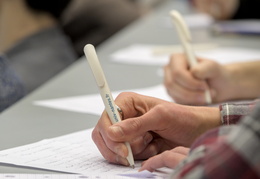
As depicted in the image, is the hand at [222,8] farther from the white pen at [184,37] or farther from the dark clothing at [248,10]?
the white pen at [184,37]

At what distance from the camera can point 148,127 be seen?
81 centimetres

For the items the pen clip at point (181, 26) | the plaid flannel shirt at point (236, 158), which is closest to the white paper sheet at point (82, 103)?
the pen clip at point (181, 26)

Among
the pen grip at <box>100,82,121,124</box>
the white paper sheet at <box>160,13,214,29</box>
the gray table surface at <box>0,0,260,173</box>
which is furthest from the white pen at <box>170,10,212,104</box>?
the white paper sheet at <box>160,13,214,29</box>

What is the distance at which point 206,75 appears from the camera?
1211 mm

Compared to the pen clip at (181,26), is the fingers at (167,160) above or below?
below

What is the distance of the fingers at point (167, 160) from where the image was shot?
0.76 meters

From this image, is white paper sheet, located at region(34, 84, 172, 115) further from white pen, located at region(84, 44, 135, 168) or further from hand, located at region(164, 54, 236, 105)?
white pen, located at region(84, 44, 135, 168)

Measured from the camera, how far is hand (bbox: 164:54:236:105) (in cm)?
121

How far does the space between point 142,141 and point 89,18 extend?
1766 mm

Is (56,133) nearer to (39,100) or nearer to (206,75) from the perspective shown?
(39,100)

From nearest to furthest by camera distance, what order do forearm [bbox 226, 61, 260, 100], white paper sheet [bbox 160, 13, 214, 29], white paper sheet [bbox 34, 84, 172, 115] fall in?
1. white paper sheet [bbox 34, 84, 172, 115]
2. forearm [bbox 226, 61, 260, 100]
3. white paper sheet [bbox 160, 13, 214, 29]

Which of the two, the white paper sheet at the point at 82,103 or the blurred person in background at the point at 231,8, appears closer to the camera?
the white paper sheet at the point at 82,103

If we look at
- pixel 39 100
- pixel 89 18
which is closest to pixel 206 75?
pixel 39 100

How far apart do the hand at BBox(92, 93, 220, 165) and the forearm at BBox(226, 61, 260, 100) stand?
369 mm
